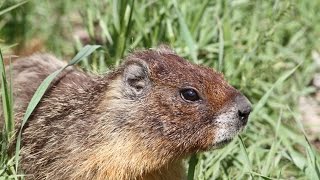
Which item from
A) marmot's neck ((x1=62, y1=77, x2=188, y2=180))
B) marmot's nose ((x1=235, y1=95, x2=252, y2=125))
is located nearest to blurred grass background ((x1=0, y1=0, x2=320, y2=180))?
marmot's neck ((x1=62, y1=77, x2=188, y2=180))

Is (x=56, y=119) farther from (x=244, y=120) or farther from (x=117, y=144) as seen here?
(x=244, y=120)

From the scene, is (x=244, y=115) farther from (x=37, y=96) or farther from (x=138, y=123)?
(x=37, y=96)

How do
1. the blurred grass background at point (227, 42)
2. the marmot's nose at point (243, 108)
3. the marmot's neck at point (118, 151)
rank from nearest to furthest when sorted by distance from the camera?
1. the marmot's nose at point (243, 108)
2. the marmot's neck at point (118, 151)
3. the blurred grass background at point (227, 42)

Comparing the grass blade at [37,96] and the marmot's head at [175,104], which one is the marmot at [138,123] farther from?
the grass blade at [37,96]

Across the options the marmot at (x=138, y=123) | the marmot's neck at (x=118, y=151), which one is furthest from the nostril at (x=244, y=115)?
the marmot's neck at (x=118, y=151)

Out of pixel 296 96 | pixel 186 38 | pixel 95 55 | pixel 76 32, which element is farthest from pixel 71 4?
pixel 296 96

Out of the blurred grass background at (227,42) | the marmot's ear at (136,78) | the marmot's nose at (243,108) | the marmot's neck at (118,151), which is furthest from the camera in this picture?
the blurred grass background at (227,42)
